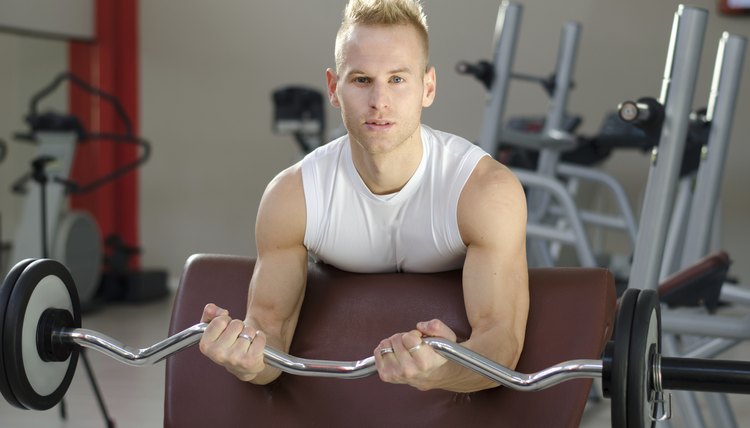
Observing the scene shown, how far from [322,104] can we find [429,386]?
11.5 feet

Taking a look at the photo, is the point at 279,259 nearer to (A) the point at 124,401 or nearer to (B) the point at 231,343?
(B) the point at 231,343

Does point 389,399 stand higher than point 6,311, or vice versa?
point 6,311

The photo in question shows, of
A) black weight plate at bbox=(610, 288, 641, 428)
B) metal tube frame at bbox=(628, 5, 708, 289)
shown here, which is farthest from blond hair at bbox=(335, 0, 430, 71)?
metal tube frame at bbox=(628, 5, 708, 289)

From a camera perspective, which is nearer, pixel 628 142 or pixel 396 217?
pixel 396 217

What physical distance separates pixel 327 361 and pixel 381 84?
42cm

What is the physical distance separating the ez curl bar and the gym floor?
5.42ft

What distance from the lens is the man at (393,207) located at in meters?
1.50

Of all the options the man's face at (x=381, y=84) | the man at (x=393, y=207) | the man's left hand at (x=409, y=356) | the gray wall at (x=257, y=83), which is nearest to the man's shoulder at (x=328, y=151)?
the man at (x=393, y=207)

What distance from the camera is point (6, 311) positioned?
135 cm

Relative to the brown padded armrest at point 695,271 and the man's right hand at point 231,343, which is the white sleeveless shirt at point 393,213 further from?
the brown padded armrest at point 695,271

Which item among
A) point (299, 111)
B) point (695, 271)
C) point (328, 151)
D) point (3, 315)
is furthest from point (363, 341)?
point (299, 111)

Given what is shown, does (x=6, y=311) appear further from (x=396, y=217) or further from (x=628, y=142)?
(x=628, y=142)

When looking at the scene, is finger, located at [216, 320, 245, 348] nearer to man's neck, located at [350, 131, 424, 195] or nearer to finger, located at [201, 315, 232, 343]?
finger, located at [201, 315, 232, 343]

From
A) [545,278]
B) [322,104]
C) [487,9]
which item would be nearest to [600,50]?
[487,9]
